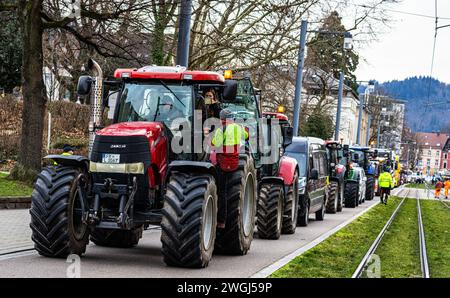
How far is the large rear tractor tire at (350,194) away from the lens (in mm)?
38875

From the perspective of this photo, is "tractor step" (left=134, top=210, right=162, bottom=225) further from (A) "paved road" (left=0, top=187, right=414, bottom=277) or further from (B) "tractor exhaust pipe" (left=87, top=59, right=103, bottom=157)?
(B) "tractor exhaust pipe" (left=87, top=59, right=103, bottom=157)

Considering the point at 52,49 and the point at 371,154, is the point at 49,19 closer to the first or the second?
the point at 52,49

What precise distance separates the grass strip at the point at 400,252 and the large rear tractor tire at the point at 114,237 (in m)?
4.06

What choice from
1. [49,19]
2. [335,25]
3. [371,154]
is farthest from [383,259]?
[371,154]

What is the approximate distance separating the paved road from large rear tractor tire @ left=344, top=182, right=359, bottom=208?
22.5 metres

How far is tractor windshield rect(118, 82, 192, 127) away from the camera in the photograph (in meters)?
13.3

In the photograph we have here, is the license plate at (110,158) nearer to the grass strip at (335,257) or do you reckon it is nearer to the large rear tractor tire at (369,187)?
the grass strip at (335,257)

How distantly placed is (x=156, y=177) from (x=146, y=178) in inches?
11.1

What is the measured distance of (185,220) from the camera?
1181 cm

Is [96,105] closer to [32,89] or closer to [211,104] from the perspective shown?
[211,104]

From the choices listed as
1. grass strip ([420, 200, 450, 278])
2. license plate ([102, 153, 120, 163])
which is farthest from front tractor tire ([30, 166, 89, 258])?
grass strip ([420, 200, 450, 278])

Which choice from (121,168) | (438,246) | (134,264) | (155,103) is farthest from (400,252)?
(121,168)

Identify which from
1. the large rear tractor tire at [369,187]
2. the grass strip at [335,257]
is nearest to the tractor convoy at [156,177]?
the grass strip at [335,257]
